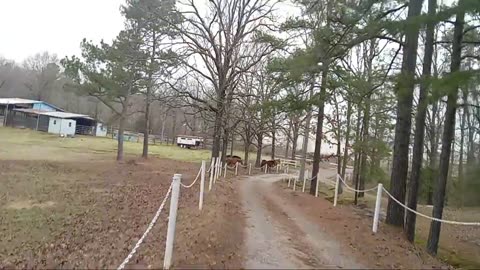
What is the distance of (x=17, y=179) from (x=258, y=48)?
14.7 metres

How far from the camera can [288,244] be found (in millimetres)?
7703

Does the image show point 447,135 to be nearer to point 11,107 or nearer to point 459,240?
point 459,240

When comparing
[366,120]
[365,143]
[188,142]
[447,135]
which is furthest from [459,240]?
[188,142]

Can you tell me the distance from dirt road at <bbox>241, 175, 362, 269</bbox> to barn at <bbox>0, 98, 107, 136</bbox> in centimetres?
5704

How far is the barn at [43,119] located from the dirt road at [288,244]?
57.0m

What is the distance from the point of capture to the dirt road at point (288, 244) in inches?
255

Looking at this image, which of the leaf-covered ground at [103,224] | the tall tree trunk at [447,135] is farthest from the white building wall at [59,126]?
the tall tree trunk at [447,135]

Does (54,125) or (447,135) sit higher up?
(447,135)

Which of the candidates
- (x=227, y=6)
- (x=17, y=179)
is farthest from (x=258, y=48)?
(x=17, y=179)

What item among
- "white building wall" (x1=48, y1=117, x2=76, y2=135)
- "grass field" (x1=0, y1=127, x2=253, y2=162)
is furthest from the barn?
"grass field" (x1=0, y1=127, x2=253, y2=162)

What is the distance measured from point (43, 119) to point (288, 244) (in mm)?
63650

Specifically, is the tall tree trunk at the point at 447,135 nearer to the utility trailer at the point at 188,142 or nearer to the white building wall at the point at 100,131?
the utility trailer at the point at 188,142

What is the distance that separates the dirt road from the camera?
21.2 ft

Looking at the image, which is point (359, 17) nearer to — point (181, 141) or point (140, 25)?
point (140, 25)
